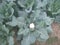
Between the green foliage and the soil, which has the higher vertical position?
the green foliage

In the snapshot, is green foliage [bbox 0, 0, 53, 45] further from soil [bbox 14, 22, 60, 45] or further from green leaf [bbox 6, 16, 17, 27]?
soil [bbox 14, 22, 60, 45]

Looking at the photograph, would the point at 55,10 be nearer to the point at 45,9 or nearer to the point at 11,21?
the point at 45,9

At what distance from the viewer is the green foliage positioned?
3758mm

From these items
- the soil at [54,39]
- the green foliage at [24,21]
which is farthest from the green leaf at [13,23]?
the soil at [54,39]

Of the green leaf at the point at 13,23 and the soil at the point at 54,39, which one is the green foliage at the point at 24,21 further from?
the soil at the point at 54,39

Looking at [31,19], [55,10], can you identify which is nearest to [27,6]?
[31,19]

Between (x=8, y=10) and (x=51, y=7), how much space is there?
895 mm

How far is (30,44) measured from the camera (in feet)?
12.4

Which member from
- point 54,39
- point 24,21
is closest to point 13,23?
point 24,21

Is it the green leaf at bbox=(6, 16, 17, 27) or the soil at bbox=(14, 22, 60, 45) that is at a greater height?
the green leaf at bbox=(6, 16, 17, 27)

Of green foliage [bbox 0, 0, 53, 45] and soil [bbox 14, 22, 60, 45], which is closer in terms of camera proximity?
green foliage [bbox 0, 0, 53, 45]

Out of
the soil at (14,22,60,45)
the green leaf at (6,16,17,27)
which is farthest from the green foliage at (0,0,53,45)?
the soil at (14,22,60,45)

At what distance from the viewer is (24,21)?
3.88 m

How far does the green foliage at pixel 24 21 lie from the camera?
376cm
